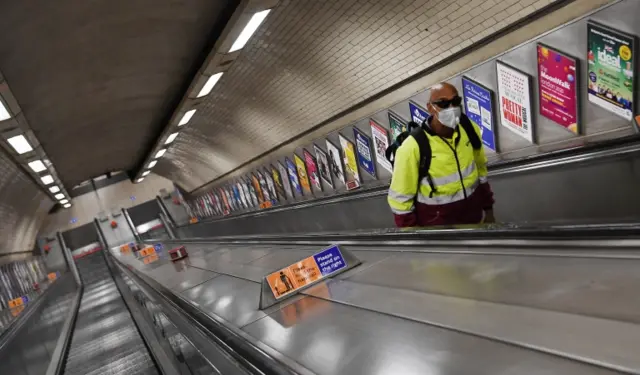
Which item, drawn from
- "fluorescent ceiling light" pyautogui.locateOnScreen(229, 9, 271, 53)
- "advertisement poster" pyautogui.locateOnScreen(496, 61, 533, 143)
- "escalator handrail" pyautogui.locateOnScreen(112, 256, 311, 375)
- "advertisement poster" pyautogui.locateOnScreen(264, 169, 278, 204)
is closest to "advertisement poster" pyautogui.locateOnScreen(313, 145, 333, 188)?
"advertisement poster" pyautogui.locateOnScreen(264, 169, 278, 204)

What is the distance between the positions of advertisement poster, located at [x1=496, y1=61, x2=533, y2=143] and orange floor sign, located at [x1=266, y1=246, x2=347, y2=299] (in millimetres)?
3329

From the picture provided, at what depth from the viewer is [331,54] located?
8148 millimetres

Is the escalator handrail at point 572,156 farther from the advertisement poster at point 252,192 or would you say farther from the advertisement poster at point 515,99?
the advertisement poster at point 252,192

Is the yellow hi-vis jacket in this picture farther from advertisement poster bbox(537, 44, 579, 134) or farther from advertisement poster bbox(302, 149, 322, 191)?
advertisement poster bbox(302, 149, 322, 191)

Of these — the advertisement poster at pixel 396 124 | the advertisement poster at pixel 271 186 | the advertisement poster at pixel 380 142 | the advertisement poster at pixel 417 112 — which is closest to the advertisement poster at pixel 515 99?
the advertisement poster at pixel 417 112

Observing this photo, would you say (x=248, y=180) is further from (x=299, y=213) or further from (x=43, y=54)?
(x=43, y=54)

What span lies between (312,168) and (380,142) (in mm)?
3333

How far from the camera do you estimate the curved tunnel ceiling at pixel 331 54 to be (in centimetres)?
609

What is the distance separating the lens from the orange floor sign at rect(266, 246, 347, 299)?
356 centimetres

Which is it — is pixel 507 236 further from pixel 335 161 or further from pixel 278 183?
pixel 278 183

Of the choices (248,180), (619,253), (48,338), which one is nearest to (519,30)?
(619,253)

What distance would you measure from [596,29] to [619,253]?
3314 millimetres

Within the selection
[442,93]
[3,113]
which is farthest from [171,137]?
[442,93]

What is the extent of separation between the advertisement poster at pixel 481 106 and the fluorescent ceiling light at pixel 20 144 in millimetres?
7657
